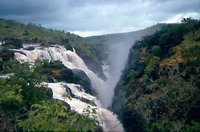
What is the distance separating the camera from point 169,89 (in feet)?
33.3

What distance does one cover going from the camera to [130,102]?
54.5ft

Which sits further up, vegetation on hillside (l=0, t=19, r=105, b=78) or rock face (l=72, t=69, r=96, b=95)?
vegetation on hillside (l=0, t=19, r=105, b=78)

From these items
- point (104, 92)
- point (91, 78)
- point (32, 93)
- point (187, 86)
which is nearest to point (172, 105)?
point (187, 86)

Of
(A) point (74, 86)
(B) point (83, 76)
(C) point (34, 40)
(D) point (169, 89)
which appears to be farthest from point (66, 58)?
(D) point (169, 89)

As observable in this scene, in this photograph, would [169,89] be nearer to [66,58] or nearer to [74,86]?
[74,86]

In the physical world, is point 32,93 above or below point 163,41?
below

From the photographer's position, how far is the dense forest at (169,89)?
9523mm

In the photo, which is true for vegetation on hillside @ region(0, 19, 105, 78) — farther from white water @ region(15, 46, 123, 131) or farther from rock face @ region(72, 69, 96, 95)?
→ rock face @ region(72, 69, 96, 95)

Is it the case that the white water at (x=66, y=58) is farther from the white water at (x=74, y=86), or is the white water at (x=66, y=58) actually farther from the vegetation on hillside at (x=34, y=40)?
the vegetation on hillside at (x=34, y=40)

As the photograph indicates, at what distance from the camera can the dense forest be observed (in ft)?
31.2

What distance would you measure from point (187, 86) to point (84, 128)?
25.6ft

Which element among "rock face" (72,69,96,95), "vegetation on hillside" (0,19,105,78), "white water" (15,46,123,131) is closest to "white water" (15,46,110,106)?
"white water" (15,46,123,131)

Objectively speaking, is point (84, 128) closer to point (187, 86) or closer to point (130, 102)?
point (187, 86)

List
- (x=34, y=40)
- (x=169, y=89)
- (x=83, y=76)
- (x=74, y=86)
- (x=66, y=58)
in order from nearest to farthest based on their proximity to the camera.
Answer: (x=169, y=89) < (x=74, y=86) < (x=83, y=76) < (x=66, y=58) < (x=34, y=40)
